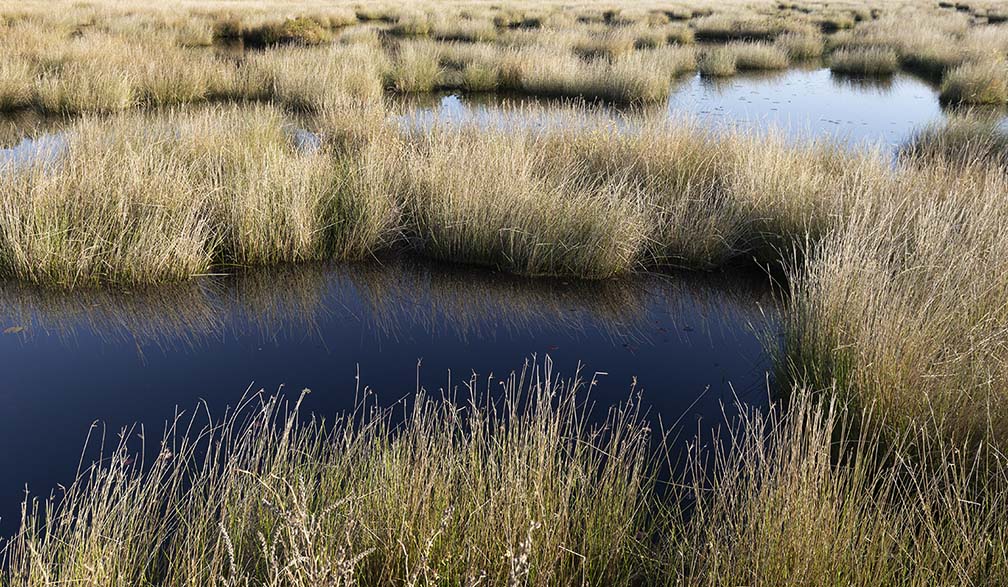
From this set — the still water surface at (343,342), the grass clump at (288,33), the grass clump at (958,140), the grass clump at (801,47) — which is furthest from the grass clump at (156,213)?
the grass clump at (801,47)

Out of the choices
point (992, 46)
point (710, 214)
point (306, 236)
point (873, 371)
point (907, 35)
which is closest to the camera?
point (873, 371)

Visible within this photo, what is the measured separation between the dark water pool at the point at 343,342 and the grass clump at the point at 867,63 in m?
13.6

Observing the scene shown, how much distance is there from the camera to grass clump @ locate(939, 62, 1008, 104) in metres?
13.5

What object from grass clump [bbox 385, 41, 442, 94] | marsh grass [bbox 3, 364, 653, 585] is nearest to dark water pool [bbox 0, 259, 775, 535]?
marsh grass [bbox 3, 364, 653, 585]

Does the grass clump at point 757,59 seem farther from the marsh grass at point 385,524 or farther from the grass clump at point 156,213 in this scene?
the marsh grass at point 385,524

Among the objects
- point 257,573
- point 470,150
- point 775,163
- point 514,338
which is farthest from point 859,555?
point 470,150

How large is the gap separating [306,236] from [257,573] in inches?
157

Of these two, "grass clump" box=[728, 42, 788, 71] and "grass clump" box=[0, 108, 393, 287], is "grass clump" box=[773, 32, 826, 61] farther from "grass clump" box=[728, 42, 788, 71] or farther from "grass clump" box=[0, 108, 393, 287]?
"grass clump" box=[0, 108, 393, 287]

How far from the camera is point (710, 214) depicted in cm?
664

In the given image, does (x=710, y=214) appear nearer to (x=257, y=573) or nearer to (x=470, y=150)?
(x=470, y=150)

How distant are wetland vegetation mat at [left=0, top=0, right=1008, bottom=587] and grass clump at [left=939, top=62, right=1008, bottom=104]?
4.52 metres

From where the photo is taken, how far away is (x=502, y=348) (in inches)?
195

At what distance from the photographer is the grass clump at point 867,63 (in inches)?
687

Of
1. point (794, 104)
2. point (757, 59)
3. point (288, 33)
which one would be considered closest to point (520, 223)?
point (794, 104)
